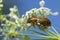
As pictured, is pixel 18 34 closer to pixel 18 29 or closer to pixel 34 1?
pixel 18 29

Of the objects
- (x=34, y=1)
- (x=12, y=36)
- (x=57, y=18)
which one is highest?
(x=34, y=1)

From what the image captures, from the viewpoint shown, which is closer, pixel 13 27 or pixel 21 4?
pixel 13 27

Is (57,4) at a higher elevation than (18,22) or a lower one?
higher

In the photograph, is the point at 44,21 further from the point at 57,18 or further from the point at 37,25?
the point at 57,18

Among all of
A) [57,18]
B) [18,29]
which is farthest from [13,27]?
[57,18]

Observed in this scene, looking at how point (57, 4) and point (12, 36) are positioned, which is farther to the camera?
point (57, 4)

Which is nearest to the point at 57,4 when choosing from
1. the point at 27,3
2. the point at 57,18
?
the point at 57,18

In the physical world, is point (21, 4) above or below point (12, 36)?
above

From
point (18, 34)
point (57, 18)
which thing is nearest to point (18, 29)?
point (18, 34)

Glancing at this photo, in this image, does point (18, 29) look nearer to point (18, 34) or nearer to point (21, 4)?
point (18, 34)
